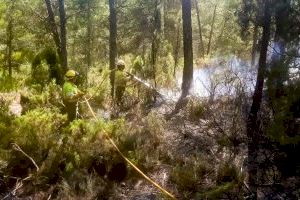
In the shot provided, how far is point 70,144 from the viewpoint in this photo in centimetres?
896

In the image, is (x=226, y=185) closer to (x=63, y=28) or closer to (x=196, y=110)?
(x=196, y=110)

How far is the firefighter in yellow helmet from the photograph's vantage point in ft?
32.7

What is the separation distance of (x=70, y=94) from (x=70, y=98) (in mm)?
147

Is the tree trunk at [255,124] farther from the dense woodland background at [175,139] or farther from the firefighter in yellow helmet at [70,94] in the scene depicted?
the firefighter in yellow helmet at [70,94]

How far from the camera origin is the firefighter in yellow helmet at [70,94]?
9.96 metres

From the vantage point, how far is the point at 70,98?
10.1 m

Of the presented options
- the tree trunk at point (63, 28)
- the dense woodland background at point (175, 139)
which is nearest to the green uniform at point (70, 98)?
the dense woodland background at point (175, 139)

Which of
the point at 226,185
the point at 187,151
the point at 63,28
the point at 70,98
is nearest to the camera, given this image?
the point at 226,185

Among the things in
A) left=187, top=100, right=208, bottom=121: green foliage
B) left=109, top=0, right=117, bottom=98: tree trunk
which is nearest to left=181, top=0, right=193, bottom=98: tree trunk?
left=109, top=0, right=117, bottom=98: tree trunk

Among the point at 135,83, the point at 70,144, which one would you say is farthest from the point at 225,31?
the point at 70,144

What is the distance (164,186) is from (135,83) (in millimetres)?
6260

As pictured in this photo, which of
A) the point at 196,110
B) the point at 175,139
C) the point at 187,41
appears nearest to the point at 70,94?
the point at 175,139

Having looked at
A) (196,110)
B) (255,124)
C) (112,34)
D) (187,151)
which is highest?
(112,34)

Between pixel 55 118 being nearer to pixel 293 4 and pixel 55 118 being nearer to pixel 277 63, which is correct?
pixel 277 63
